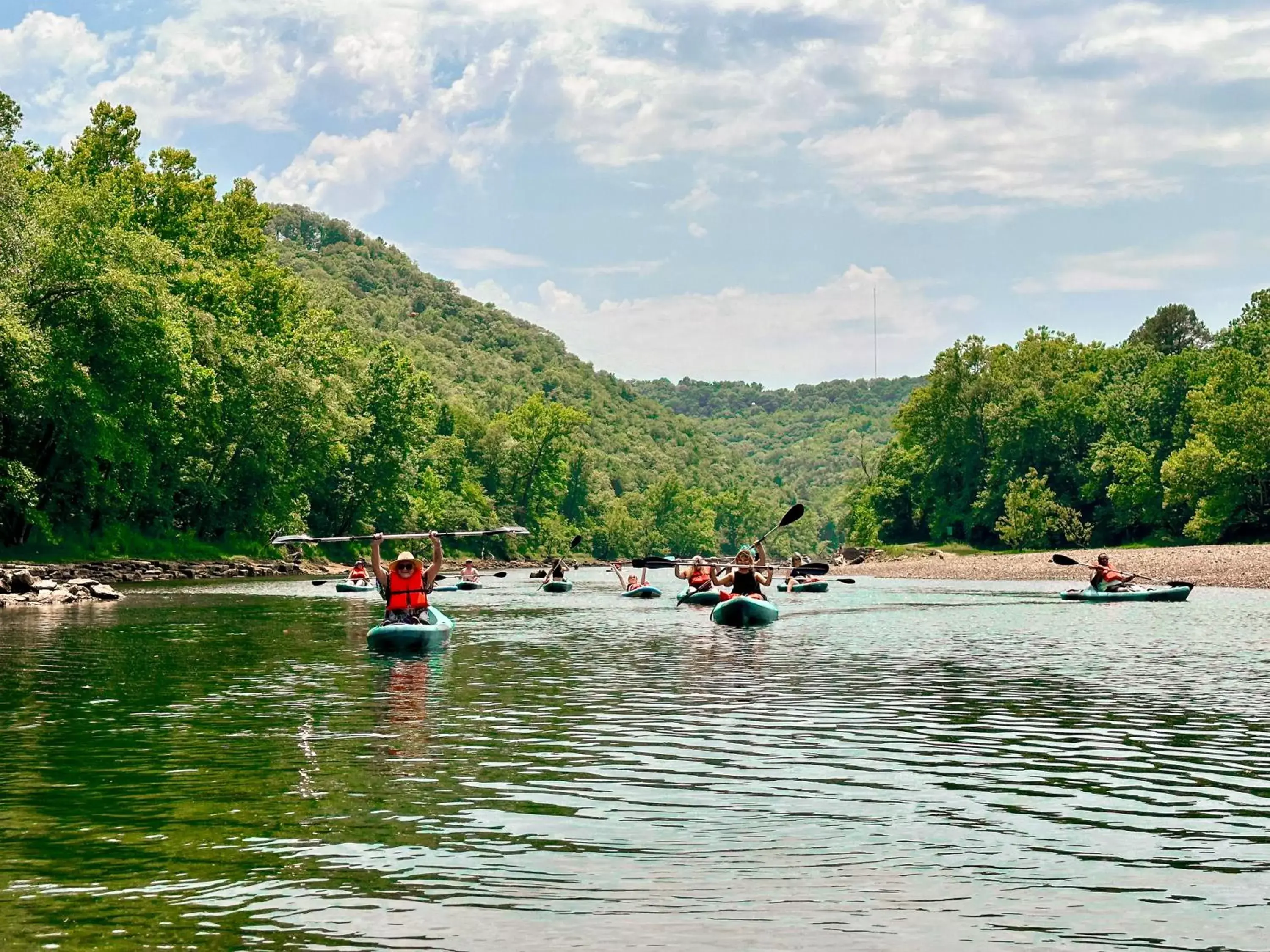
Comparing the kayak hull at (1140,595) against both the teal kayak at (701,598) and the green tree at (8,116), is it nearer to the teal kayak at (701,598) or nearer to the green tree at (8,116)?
the teal kayak at (701,598)

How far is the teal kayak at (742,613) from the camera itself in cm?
3594

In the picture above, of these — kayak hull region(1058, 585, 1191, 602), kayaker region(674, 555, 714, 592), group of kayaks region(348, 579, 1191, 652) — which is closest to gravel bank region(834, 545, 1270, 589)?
kayak hull region(1058, 585, 1191, 602)

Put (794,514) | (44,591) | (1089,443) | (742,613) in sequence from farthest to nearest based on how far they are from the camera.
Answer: (1089,443) → (44,591) → (794,514) → (742,613)

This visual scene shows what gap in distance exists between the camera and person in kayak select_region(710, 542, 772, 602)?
38.1 m

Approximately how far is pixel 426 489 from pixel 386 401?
67.0 feet

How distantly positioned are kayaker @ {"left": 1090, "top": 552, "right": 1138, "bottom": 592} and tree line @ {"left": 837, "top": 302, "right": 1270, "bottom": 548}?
35.9 m

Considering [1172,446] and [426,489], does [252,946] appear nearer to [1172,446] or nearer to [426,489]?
[1172,446]

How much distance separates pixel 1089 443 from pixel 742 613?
82444 mm

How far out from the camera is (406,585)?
2877 centimetres

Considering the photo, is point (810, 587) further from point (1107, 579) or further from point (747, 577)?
point (747, 577)

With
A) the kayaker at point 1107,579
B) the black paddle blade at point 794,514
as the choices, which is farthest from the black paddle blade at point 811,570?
the black paddle blade at point 794,514

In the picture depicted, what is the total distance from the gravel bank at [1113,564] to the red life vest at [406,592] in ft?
140

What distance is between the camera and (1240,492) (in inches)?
3228

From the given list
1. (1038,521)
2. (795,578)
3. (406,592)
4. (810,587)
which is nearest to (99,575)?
(795,578)
